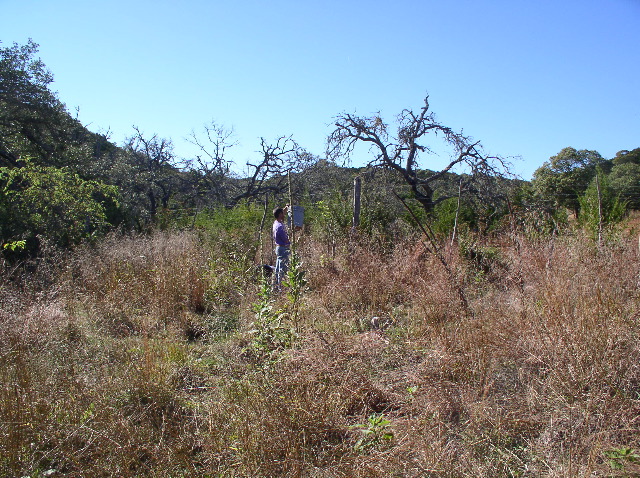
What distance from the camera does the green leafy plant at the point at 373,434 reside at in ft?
8.04

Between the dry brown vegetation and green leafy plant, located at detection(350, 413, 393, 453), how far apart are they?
0.06 ft

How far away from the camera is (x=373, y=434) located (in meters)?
2.54

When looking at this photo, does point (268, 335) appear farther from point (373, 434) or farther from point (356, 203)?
point (356, 203)

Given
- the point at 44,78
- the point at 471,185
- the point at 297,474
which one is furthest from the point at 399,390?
the point at 44,78

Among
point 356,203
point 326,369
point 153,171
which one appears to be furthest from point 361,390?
point 153,171

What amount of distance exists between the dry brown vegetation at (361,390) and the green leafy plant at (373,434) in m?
0.02

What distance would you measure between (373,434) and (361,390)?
0.49 metres

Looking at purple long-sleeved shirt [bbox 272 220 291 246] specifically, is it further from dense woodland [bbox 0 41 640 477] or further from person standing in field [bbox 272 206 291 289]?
dense woodland [bbox 0 41 640 477]

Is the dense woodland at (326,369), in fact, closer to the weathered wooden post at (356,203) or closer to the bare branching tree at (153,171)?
the weathered wooden post at (356,203)

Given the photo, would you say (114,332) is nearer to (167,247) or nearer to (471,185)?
(167,247)

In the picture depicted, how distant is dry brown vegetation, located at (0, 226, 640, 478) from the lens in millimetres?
2311

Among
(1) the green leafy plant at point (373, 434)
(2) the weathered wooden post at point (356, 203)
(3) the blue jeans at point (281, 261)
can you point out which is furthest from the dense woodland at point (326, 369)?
(2) the weathered wooden post at point (356, 203)

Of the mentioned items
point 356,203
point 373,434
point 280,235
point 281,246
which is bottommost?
point 373,434

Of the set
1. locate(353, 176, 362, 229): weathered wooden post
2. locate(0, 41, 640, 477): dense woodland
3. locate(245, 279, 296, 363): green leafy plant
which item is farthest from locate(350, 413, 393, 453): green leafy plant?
locate(353, 176, 362, 229): weathered wooden post
